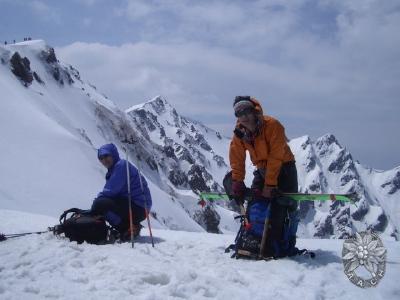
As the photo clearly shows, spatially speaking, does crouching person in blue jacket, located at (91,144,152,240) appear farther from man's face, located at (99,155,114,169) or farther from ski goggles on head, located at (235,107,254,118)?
ski goggles on head, located at (235,107,254,118)

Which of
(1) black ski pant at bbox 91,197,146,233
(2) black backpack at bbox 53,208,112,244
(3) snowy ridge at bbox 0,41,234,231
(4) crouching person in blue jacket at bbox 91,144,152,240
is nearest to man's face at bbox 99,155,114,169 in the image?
(4) crouching person in blue jacket at bbox 91,144,152,240

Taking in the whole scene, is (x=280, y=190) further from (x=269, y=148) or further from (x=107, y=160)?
(x=107, y=160)

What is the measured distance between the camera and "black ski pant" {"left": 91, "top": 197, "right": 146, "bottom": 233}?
27.8ft

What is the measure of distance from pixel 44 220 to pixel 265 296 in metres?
7.09

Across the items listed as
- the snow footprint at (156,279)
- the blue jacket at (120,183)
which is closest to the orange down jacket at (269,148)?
the blue jacket at (120,183)

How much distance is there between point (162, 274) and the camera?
18.8ft

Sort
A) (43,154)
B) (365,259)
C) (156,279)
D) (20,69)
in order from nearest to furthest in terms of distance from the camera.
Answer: (156,279) → (365,259) → (43,154) → (20,69)

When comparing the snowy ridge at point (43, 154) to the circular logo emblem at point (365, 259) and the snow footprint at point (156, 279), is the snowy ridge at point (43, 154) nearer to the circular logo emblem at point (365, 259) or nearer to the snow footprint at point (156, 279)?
the snow footprint at point (156, 279)


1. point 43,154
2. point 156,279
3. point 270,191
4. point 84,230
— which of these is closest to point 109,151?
point 84,230

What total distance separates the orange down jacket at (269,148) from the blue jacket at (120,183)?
87.6 inches

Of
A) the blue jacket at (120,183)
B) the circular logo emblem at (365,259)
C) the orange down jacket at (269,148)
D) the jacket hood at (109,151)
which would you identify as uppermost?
the orange down jacket at (269,148)

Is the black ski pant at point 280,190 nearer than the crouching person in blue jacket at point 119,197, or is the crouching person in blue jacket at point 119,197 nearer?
the black ski pant at point 280,190

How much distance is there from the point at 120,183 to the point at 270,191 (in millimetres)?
3119

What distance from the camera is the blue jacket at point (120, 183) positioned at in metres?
8.61
